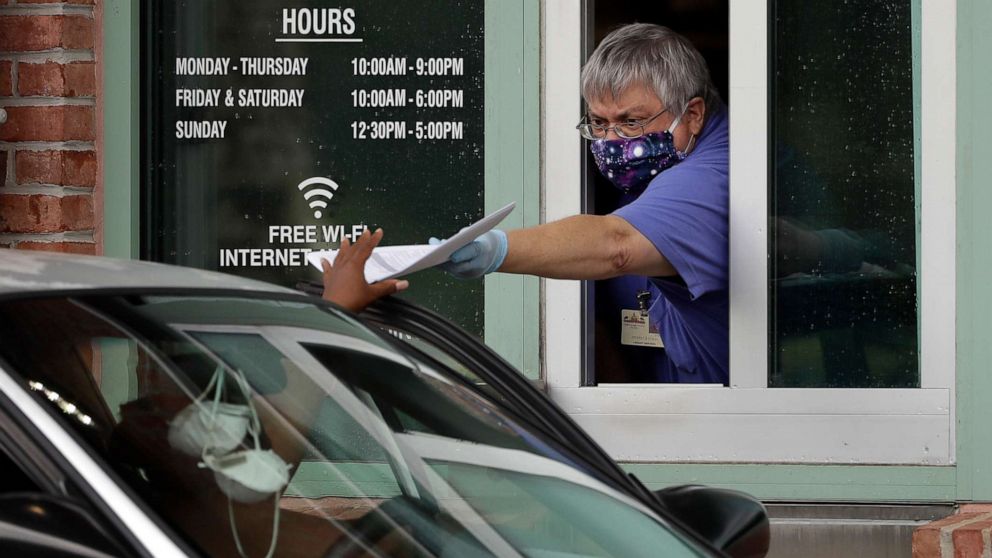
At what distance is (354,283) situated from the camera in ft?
8.26

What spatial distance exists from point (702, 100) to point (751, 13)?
1.34 ft

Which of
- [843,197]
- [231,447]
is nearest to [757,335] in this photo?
[843,197]

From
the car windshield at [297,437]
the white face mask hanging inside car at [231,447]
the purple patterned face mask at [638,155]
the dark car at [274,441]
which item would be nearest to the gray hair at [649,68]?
the purple patterned face mask at [638,155]

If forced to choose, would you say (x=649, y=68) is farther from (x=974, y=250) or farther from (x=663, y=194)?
(x=974, y=250)

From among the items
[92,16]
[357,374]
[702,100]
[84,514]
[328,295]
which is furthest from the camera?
[92,16]

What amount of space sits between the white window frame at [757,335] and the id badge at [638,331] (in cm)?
19

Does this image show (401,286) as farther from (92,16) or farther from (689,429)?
(92,16)

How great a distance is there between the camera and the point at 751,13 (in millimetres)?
4707

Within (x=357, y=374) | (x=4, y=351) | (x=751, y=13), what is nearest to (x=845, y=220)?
(x=751, y=13)

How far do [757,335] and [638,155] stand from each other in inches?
30.9

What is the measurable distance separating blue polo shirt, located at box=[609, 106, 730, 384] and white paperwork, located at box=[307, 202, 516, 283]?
1.60m

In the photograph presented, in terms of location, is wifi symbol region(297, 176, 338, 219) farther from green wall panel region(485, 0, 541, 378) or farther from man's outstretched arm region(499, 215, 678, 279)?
man's outstretched arm region(499, 215, 678, 279)

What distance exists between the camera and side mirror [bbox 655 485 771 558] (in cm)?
228

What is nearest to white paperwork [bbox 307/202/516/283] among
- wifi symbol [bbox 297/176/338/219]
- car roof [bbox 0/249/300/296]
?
car roof [bbox 0/249/300/296]
